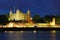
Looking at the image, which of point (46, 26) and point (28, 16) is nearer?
point (46, 26)

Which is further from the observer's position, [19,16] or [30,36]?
[19,16]

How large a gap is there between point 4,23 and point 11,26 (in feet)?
24.0

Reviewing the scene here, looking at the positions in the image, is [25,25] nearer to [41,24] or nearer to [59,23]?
[41,24]

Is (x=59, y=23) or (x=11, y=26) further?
(x=59, y=23)

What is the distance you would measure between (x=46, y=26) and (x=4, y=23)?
1447cm

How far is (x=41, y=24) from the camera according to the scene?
10512 cm

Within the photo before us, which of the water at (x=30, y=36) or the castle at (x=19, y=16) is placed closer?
the water at (x=30, y=36)

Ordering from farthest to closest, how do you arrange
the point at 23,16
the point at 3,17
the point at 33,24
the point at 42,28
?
the point at 23,16
the point at 3,17
the point at 33,24
the point at 42,28

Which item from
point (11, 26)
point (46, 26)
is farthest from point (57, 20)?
point (11, 26)

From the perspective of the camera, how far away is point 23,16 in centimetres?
12531

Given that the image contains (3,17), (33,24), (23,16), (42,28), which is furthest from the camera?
(23,16)

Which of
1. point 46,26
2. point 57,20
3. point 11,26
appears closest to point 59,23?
point 57,20

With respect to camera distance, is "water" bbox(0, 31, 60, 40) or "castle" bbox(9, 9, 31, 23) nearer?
"water" bbox(0, 31, 60, 40)

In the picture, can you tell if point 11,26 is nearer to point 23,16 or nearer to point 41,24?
point 41,24
